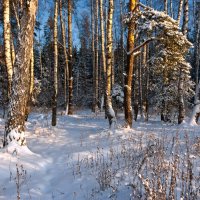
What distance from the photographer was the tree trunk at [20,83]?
8.87 m

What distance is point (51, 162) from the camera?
324 inches

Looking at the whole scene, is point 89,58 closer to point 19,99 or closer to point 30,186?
point 19,99

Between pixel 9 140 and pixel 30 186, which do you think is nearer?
pixel 30 186

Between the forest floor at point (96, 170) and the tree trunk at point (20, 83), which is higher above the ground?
the tree trunk at point (20, 83)

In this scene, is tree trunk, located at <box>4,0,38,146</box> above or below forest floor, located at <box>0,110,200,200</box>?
above

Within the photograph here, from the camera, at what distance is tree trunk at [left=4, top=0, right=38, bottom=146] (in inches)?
349

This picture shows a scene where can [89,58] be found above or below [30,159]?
above

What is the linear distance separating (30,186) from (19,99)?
3.31 meters

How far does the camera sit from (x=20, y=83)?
8.87m

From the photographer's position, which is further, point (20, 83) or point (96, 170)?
point (20, 83)

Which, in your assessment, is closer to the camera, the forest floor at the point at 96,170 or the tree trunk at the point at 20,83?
the forest floor at the point at 96,170

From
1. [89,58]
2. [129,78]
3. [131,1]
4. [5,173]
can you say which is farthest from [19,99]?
[89,58]

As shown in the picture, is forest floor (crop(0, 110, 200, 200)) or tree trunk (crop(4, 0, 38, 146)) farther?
tree trunk (crop(4, 0, 38, 146))

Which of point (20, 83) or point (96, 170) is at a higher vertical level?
point (20, 83)
